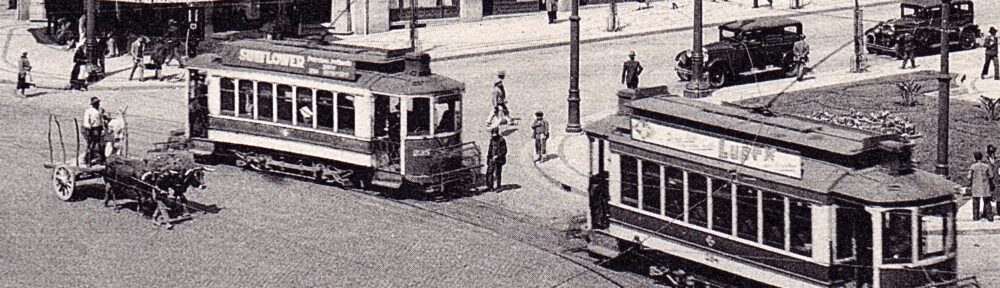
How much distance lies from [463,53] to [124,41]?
1174 cm

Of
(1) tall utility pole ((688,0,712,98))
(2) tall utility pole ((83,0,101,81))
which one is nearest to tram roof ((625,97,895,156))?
(1) tall utility pole ((688,0,712,98))

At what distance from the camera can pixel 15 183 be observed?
32.7 m

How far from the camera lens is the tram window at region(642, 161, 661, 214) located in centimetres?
2450

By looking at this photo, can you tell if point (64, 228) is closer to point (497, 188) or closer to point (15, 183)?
point (15, 183)

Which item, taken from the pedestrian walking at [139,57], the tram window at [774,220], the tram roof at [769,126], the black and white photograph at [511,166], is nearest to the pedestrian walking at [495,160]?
the black and white photograph at [511,166]

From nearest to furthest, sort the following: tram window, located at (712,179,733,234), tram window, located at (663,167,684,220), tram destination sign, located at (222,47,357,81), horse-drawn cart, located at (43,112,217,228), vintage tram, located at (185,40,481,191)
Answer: tram window, located at (712,179,733,234) < tram window, located at (663,167,684,220) < horse-drawn cart, located at (43,112,217,228) < vintage tram, located at (185,40,481,191) < tram destination sign, located at (222,47,357,81)

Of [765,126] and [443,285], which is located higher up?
[765,126]

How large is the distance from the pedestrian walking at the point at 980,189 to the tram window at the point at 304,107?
41.2ft

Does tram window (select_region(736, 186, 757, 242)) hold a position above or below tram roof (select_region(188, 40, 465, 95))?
below

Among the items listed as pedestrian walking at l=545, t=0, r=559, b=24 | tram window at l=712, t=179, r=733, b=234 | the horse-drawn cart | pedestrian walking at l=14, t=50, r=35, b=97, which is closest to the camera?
tram window at l=712, t=179, r=733, b=234

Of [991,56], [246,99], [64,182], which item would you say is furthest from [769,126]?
[991,56]

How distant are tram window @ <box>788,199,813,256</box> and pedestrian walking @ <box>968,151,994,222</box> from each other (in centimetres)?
756

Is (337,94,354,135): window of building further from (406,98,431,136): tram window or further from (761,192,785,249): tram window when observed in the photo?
(761,192,785,249): tram window

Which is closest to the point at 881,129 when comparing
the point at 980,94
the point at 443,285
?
the point at 980,94
